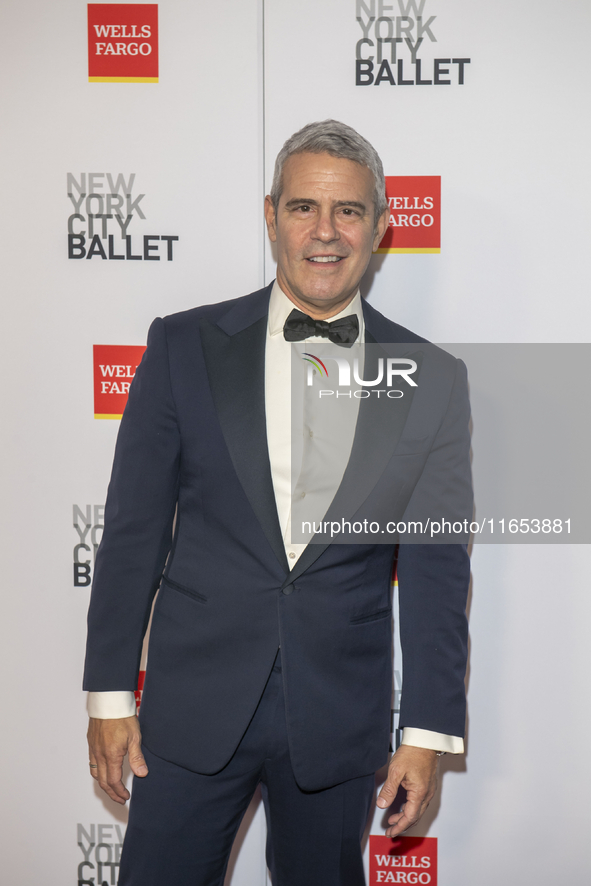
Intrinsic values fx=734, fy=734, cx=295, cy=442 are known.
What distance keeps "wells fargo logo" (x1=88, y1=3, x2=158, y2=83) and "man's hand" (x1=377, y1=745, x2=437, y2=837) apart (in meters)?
1.84

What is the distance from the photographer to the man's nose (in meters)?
1.57

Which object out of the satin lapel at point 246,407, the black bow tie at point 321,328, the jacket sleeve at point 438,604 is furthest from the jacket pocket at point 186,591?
the black bow tie at point 321,328

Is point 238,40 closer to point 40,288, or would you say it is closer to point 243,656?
point 40,288

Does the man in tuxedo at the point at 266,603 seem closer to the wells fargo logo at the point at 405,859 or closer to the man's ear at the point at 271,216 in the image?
the man's ear at the point at 271,216

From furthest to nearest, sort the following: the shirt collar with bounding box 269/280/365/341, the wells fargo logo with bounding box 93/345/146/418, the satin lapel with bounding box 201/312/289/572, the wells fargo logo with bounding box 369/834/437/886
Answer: the wells fargo logo with bounding box 369/834/437/886, the wells fargo logo with bounding box 93/345/146/418, the shirt collar with bounding box 269/280/365/341, the satin lapel with bounding box 201/312/289/572

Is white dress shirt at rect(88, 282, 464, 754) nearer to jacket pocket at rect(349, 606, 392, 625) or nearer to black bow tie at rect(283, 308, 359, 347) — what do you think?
black bow tie at rect(283, 308, 359, 347)

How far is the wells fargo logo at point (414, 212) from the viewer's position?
2023 millimetres

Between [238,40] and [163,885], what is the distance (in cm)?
208

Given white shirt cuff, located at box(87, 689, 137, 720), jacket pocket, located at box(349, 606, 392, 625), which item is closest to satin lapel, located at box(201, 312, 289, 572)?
jacket pocket, located at box(349, 606, 392, 625)

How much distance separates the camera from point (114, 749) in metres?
1.54

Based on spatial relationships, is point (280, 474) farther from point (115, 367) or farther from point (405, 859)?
point (405, 859)

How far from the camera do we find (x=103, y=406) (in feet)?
6.96

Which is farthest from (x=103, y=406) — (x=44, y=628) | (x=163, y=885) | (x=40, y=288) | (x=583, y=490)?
(x=583, y=490)

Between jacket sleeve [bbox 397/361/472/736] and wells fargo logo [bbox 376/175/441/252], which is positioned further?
wells fargo logo [bbox 376/175/441/252]
